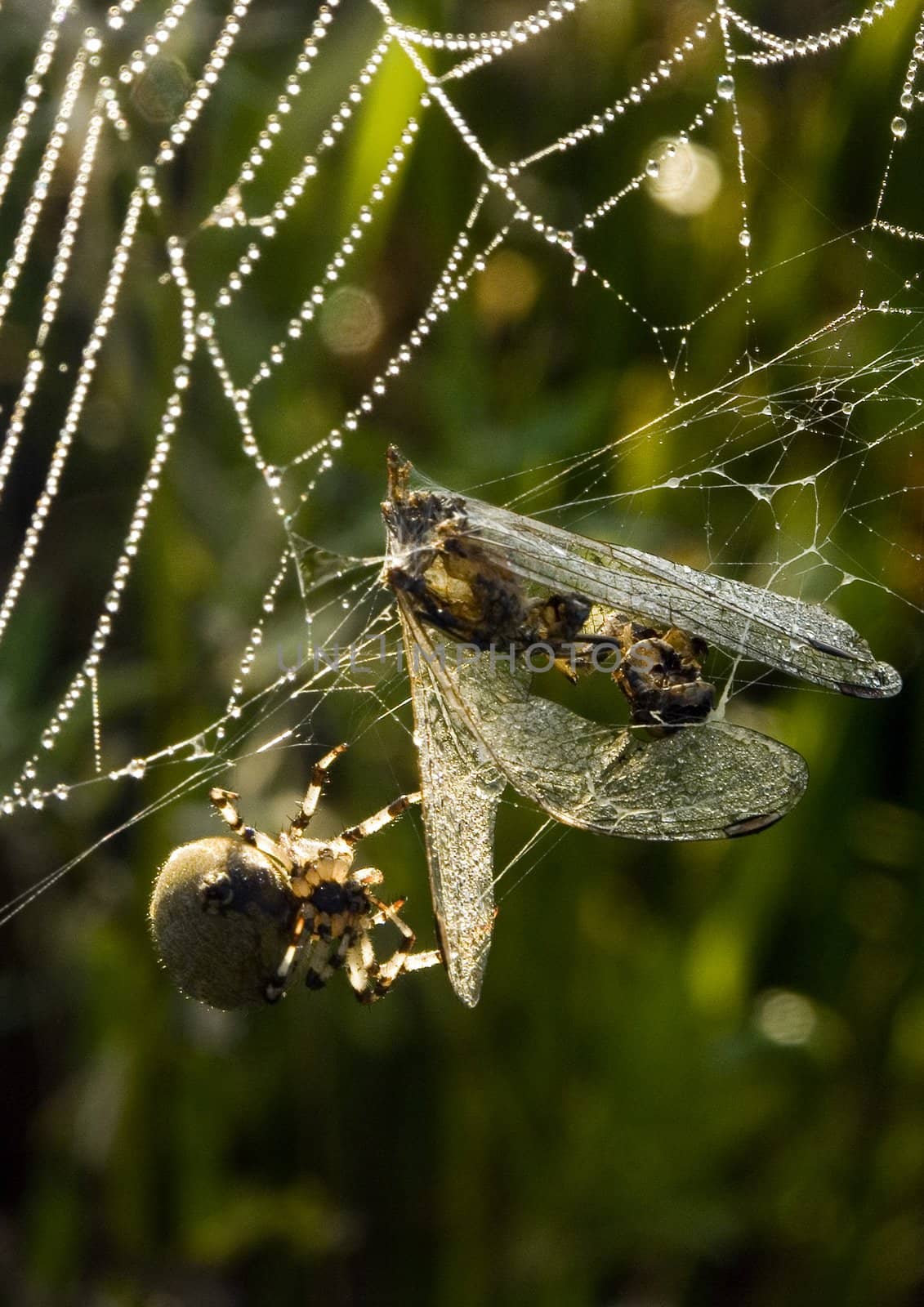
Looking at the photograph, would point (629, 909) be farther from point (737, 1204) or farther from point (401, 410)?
point (401, 410)

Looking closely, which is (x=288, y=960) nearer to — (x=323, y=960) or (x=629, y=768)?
(x=323, y=960)

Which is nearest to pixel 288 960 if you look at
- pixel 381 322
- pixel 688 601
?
pixel 688 601

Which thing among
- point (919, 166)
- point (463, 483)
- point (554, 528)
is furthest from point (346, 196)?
point (554, 528)

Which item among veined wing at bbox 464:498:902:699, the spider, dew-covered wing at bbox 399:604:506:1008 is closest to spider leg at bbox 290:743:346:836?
the spider

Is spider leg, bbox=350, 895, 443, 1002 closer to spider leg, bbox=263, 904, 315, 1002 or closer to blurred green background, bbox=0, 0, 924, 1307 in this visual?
spider leg, bbox=263, 904, 315, 1002

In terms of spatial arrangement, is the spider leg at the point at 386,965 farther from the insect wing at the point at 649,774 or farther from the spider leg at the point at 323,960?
the insect wing at the point at 649,774

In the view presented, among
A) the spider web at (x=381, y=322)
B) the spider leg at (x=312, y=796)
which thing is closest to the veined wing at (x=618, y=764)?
the spider leg at (x=312, y=796)
